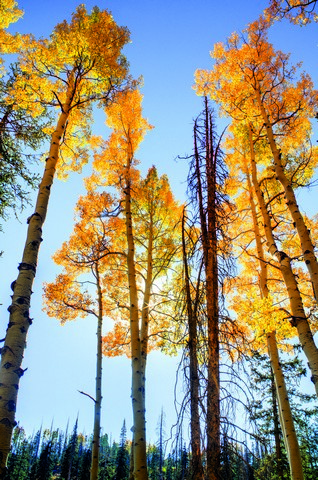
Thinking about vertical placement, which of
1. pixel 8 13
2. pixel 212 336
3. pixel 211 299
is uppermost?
pixel 8 13

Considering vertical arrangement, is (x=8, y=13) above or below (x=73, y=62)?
above

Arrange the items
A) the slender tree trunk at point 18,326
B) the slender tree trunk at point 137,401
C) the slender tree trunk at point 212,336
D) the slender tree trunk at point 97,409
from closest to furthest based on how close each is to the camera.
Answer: the slender tree trunk at point 212,336
the slender tree trunk at point 18,326
the slender tree trunk at point 137,401
the slender tree trunk at point 97,409

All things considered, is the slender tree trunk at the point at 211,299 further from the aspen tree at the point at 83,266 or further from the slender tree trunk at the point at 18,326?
the aspen tree at the point at 83,266

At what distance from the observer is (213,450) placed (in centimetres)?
212

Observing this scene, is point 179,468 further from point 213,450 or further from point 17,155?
point 17,155

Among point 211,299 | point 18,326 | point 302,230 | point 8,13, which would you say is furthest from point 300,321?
point 8,13

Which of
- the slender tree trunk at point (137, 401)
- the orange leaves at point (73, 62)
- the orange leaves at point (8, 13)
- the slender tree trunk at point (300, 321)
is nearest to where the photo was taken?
the slender tree trunk at point (300, 321)

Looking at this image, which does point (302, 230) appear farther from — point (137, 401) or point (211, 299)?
point (137, 401)

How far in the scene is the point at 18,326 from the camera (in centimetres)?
367

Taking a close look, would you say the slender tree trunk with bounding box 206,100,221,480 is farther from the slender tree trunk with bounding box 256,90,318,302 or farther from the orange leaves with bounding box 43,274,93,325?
the orange leaves with bounding box 43,274,93,325

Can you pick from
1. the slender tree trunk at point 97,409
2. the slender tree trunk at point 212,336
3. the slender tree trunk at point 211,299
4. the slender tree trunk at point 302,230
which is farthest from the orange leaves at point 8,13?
the slender tree trunk at point 97,409

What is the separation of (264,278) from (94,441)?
6.41 meters

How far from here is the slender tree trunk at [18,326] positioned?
10.1ft

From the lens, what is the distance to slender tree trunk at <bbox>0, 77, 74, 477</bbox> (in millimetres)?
3082
